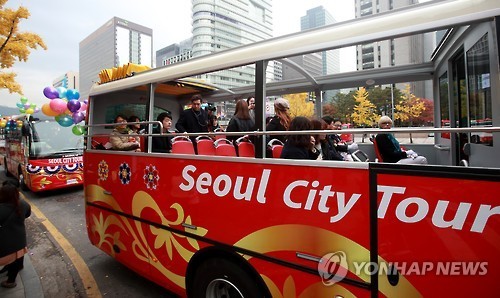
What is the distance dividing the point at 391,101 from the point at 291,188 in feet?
9.53

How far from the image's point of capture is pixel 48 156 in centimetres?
938

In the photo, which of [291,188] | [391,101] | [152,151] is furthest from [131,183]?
[391,101]

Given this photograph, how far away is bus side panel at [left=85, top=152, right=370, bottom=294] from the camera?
1.87 meters

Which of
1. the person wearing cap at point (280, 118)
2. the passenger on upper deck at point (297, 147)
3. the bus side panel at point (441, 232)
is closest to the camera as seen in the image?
the bus side panel at point (441, 232)

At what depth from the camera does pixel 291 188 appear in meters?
2.08

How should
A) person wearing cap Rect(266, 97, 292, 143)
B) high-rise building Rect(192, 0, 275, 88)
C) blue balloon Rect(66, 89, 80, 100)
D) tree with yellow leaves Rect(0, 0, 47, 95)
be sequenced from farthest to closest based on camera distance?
high-rise building Rect(192, 0, 275, 88) < blue balloon Rect(66, 89, 80, 100) < tree with yellow leaves Rect(0, 0, 47, 95) < person wearing cap Rect(266, 97, 292, 143)

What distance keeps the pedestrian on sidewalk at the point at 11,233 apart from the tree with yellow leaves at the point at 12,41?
7.68 metres

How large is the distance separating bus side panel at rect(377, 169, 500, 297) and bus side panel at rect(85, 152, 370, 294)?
141mm

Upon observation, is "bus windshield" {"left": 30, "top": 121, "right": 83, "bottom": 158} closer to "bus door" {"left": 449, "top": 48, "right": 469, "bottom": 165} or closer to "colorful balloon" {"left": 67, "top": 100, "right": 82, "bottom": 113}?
"colorful balloon" {"left": 67, "top": 100, "right": 82, "bottom": 113}

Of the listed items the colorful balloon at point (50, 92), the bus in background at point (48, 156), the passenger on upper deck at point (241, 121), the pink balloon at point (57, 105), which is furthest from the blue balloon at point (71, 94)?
the passenger on upper deck at point (241, 121)

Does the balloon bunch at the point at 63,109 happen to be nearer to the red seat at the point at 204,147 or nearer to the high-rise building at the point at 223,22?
the red seat at the point at 204,147

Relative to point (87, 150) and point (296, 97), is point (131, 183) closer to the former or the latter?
point (87, 150)

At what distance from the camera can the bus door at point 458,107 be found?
2.89 metres

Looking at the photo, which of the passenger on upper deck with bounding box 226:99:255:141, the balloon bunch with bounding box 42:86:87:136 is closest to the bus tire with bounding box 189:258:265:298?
the passenger on upper deck with bounding box 226:99:255:141
